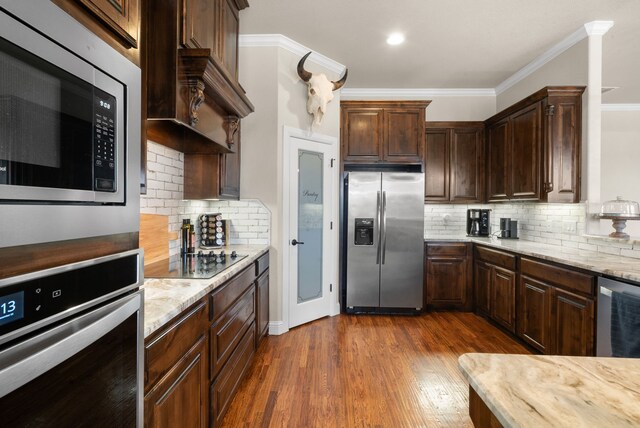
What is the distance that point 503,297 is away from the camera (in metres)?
3.37

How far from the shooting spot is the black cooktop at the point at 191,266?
1.79m

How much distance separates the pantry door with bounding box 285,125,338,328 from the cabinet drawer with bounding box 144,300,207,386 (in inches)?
73.5

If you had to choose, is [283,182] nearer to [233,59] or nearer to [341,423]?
[233,59]

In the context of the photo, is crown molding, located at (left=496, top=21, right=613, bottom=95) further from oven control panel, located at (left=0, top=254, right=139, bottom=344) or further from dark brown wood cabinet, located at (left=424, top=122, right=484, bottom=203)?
oven control panel, located at (left=0, top=254, right=139, bottom=344)

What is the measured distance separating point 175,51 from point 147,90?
241 millimetres

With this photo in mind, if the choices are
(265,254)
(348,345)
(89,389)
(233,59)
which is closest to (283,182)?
(265,254)

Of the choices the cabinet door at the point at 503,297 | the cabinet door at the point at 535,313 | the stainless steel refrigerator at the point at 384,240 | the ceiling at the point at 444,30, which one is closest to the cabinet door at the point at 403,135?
the stainless steel refrigerator at the point at 384,240

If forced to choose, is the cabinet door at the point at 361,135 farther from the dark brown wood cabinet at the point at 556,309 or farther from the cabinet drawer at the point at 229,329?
the cabinet drawer at the point at 229,329

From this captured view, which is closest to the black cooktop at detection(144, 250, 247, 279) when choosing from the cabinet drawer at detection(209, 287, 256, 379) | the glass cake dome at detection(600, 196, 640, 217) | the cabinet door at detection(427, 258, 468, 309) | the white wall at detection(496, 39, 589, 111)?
the cabinet drawer at detection(209, 287, 256, 379)

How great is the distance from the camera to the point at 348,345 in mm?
3045

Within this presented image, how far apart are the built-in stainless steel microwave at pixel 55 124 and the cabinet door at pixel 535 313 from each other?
3121mm

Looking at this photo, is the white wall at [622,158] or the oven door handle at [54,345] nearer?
the oven door handle at [54,345]

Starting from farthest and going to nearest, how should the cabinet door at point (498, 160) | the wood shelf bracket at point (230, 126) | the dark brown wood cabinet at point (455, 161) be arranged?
the dark brown wood cabinet at point (455, 161) → the cabinet door at point (498, 160) → the wood shelf bracket at point (230, 126)

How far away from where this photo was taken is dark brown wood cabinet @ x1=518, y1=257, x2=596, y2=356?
89.6 inches
